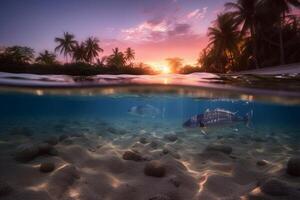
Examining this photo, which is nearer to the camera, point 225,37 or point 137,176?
point 137,176

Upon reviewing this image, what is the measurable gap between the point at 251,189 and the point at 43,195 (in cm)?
551

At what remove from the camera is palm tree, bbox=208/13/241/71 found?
157ft

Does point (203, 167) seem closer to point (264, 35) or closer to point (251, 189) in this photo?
point (251, 189)

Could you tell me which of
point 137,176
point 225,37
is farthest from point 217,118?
point 225,37

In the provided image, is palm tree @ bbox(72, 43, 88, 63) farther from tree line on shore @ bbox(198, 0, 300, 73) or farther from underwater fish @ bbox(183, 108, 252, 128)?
underwater fish @ bbox(183, 108, 252, 128)

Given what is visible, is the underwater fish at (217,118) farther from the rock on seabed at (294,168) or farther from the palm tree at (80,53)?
the palm tree at (80,53)

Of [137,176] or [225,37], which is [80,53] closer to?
[225,37]

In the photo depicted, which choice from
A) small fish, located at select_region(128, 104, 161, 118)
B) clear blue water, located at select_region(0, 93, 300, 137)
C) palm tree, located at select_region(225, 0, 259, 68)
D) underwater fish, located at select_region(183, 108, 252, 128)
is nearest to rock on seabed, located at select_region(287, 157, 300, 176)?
underwater fish, located at select_region(183, 108, 252, 128)

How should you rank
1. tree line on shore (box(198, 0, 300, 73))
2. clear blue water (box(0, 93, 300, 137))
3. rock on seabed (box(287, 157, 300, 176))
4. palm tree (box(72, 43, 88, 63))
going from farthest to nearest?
palm tree (box(72, 43, 88, 63)) < tree line on shore (box(198, 0, 300, 73)) < clear blue water (box(0, 93, 300, 137)) < rock on seabed (box(287, 157, 300, 176))

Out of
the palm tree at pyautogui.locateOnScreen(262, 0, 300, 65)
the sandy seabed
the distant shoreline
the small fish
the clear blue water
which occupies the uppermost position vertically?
the palm tree at pyautogui.locateOnScreen(262, 0, 300, 65)

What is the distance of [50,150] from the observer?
827 cm

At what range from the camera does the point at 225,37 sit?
48906 millimetres

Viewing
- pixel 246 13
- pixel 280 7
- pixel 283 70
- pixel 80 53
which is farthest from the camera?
pixel 80 53

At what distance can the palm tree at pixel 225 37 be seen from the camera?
157 ft
